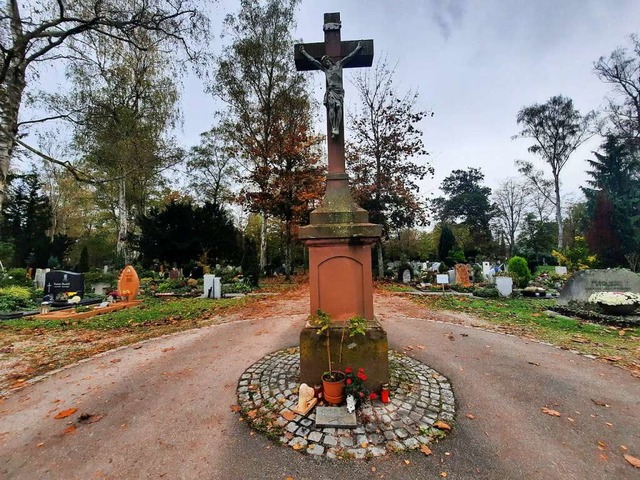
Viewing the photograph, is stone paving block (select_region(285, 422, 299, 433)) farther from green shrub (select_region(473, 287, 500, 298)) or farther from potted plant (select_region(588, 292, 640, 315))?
green shrub (select_region(473, 287, 500, 298))

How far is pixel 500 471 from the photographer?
217cm

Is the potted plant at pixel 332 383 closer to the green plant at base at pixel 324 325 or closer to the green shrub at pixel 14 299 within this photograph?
the green plant at base at pixel 324 325

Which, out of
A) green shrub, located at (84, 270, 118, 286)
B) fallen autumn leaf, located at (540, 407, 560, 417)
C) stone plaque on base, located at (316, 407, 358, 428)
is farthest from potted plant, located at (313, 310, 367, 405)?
green shrub, located at (84, 270, 118, 286)

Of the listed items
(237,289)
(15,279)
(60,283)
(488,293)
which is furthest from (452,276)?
(15,279)

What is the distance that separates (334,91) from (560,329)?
22.2ft

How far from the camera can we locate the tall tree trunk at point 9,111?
6.65 m

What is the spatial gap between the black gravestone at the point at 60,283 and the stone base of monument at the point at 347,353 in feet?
36.8

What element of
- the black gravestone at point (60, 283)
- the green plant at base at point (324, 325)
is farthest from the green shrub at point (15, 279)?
the green plant at base at point (324, 325)

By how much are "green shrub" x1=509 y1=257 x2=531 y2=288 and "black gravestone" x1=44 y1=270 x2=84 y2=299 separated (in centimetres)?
1775

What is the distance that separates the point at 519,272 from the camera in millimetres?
12594

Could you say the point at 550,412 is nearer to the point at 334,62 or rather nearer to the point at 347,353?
the point at 347,353

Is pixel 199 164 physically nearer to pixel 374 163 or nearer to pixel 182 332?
pixel 374 163

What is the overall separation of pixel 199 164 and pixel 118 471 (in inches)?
1058

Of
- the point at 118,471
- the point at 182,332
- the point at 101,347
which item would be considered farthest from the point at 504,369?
the point at 101,347
